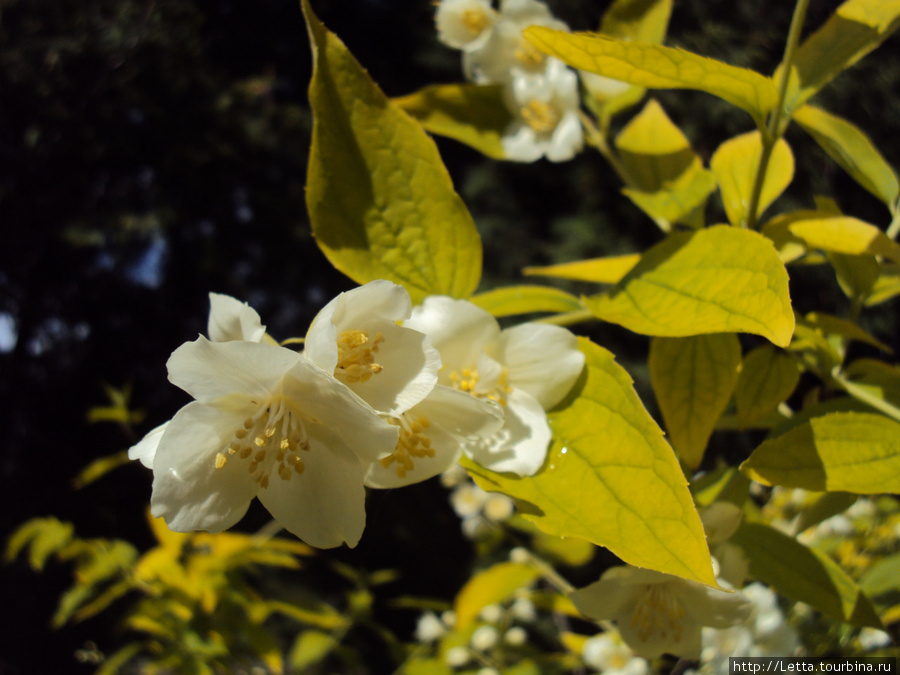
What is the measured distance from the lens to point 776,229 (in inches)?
18.4

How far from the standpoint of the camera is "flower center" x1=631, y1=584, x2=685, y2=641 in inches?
20.9

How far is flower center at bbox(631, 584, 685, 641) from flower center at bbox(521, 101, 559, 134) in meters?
0.43

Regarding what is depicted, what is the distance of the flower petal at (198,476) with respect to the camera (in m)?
0.31

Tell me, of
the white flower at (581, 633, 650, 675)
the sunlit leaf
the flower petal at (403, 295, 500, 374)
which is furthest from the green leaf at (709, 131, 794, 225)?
the sunlit leaf

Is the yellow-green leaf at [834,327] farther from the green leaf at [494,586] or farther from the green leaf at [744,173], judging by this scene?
the green leaf at [494,586]

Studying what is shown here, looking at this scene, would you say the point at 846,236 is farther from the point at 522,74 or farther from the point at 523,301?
the point at 522,74

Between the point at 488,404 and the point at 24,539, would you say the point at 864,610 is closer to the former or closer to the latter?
the point at 488,404

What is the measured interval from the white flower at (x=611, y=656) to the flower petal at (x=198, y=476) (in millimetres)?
832

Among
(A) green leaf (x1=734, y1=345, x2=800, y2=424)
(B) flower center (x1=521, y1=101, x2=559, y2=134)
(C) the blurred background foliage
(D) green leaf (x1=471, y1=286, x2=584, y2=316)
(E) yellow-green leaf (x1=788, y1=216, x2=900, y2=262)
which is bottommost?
(C) the blurred background foliage

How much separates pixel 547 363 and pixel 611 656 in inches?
32.9

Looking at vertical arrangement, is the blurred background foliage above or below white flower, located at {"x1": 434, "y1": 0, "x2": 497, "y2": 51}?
below

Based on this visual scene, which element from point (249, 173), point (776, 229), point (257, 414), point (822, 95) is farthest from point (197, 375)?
point (249, 173)

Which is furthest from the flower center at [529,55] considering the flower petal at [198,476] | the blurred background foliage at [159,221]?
the blurred background foliage at [159,221]

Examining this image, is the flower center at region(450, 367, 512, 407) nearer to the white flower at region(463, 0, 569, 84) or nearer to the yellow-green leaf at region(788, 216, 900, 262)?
the yellow-green leaf at region(788, 216, 900, 262)
